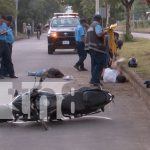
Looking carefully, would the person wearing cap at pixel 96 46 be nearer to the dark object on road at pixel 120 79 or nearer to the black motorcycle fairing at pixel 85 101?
the dark object on road at pixel 120 79

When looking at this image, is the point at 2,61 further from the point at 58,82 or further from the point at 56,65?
the point at 56,65

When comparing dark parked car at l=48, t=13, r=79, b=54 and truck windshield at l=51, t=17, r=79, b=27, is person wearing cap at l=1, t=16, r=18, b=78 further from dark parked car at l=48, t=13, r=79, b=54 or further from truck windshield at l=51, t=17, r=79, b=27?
truck windshield at l=51, t=17, r=79, b=27

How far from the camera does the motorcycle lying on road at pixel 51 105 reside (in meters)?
9.49

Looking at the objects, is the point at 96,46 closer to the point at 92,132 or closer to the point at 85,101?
the point at 85,101

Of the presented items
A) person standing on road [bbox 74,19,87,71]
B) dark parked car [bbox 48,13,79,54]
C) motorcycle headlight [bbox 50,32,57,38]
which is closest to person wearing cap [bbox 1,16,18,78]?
person standing on road [bbox 74,19,87,71]

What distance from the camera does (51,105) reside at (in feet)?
31.6

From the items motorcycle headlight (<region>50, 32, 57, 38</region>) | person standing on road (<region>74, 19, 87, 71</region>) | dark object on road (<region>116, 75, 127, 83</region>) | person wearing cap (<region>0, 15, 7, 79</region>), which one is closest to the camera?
dark object on road (<region>116, 75, 127, 83</region>)

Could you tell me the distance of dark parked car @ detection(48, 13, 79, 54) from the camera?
2903cm

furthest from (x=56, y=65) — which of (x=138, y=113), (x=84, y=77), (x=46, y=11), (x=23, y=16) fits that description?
(x=46, y=11)

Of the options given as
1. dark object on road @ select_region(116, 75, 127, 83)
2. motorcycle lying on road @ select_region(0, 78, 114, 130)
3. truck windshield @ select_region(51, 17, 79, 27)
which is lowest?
dark object on road @ select_region(116, 75, 127, 83)

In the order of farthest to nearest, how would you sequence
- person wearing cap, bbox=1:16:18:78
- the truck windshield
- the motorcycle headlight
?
the truck windshield
the motorcycle headlight
person wearing cap, bbox=1:16:18:78

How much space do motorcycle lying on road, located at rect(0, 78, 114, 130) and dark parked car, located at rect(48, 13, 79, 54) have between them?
1903 cm

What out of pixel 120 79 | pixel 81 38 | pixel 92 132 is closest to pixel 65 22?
pixel 81 38

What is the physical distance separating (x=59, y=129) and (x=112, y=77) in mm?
6376
